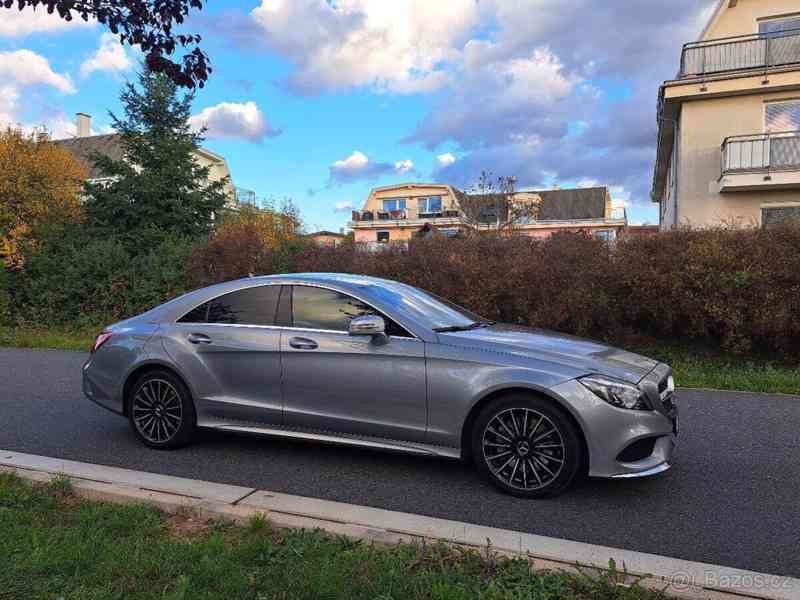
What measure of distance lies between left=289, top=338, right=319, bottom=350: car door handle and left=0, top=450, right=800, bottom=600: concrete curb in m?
1.19

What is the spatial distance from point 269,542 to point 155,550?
57 cm

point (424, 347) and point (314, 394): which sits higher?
point (424, 347)

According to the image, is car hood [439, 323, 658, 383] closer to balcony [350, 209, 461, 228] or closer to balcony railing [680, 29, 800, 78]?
balcony railing [680, 29, 800, 78]

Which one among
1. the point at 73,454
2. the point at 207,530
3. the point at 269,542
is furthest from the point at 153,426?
the point at 269,542

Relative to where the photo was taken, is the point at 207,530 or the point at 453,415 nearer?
the point at 207,530

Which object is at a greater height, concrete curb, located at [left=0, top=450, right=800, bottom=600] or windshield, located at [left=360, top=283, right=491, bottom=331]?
windshield, located at [left=360, top=283, right=491, bottom=331]

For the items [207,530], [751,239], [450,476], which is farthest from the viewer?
[751,239]

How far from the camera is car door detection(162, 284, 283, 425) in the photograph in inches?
197

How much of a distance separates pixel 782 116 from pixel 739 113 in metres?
1.21

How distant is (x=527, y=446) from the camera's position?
418 cm

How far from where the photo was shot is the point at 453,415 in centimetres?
435

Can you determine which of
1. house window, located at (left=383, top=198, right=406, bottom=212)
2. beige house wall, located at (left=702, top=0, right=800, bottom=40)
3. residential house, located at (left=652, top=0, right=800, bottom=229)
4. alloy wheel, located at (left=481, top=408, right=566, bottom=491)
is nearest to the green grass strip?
alloy wheel, located at (left=481, top=408, right=566, bottom=491)

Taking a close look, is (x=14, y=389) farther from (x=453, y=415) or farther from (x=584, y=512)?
(x=584, y=512)

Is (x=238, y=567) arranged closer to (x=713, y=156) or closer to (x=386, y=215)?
(x=713, y=156)
